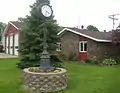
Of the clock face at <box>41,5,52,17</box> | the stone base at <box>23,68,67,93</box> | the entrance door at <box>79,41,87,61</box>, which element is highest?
the clock face at <box>41,5,52,17</box>

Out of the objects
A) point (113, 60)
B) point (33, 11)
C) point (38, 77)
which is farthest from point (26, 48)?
point (113, 60)

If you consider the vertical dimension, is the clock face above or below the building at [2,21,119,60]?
above

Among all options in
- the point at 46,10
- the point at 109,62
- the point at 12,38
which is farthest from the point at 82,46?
the point at 46,10

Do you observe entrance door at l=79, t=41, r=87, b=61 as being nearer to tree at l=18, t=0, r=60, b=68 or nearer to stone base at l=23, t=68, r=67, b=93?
tree at l=18, t=0, r=60, b=68

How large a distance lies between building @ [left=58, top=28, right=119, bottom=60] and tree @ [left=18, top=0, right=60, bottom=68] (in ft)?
24.0

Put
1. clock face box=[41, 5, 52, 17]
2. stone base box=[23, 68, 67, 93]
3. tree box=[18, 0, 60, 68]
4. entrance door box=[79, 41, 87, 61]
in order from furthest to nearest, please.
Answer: entrance door box=[79, 41, 87, 61] < tree box=[18, 0, 60, 68] < clock face box=[41, 5, 52, 17] < stone base box=[23, 68, 67, 93]

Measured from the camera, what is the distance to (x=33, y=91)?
8797 mm

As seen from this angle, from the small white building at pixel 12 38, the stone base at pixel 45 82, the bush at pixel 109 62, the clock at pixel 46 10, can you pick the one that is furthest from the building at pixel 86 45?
the stone base at pixel 45 82

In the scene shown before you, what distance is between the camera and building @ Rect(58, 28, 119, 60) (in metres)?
22.1

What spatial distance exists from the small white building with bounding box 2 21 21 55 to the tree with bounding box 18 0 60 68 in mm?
12788

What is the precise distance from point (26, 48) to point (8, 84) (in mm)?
5855

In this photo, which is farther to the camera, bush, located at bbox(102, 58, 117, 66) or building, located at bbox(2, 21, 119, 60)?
building, located at bbox(2, 21, 119, 60)

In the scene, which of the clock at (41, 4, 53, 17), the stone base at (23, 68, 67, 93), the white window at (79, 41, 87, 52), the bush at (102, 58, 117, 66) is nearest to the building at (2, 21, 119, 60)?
the white window at (79, 41, 87, 52)

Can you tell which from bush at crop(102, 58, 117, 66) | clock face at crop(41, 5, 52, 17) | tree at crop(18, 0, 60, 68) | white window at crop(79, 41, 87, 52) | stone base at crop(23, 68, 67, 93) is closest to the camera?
stone base at crop(23, 68, 67, 93)
